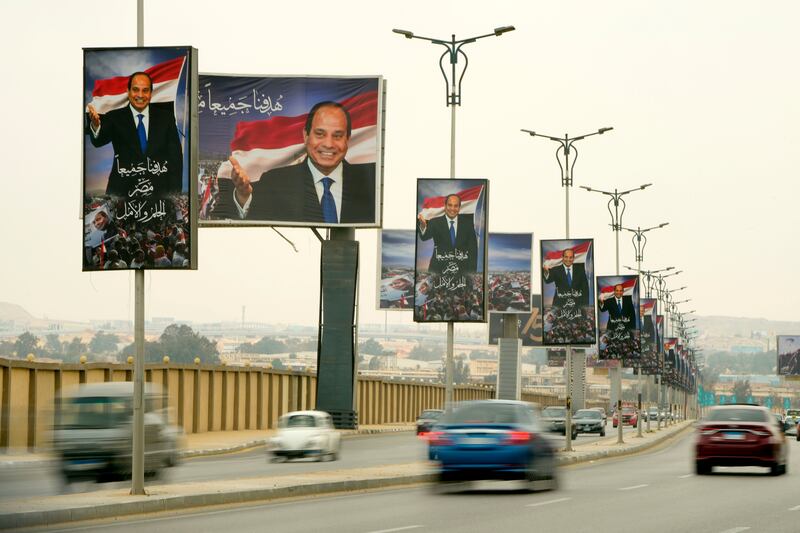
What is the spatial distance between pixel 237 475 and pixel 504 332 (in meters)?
60.5

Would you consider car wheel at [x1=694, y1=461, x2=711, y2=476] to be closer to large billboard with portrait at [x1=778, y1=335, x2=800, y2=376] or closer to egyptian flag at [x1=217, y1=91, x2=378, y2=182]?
egyptian flag at [x1=217, y1=91, x2=378, y2=182]

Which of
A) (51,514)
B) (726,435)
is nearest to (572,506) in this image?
(51,514)

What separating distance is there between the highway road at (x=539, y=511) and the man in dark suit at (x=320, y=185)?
28.1 meters

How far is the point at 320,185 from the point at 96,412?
30.4 metres

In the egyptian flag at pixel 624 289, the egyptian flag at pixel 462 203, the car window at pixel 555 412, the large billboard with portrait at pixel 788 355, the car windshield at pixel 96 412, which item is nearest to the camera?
the car windshield at pixel 96 412

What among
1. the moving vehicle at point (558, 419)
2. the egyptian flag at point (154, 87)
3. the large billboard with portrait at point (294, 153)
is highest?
the large billboard with portrait at point (294, 153)

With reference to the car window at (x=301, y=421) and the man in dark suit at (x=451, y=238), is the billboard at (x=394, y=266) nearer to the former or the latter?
the car window at (x=301, y=421)

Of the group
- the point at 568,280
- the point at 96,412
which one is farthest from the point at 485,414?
the point at 568,280

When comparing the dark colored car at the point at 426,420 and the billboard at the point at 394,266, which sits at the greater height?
the billboard at the point at 394,266

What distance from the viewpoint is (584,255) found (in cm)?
4716

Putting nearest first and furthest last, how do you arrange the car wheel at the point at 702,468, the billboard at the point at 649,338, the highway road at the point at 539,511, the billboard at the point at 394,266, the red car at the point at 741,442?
the highway road at the point at 539,511 < the red car at the point at 741,442 < the car wheel at the point at 702,468 < the billboard at the point at 649,338 < the billboard at the point at 394,266

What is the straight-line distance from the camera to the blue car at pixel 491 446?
86.1ft

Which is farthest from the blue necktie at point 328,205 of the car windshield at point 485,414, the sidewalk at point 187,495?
the car windshield at point 485,414

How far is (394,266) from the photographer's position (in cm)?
8844
